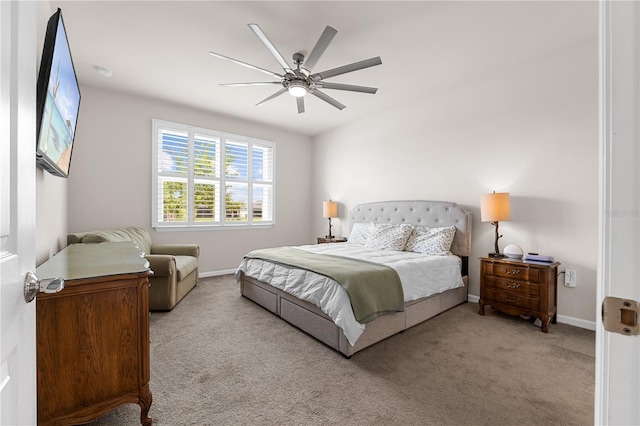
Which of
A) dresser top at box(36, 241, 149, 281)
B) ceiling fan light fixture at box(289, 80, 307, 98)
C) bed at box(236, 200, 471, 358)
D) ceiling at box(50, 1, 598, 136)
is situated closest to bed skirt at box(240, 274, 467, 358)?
bed at box(236, 200, 471, 358)

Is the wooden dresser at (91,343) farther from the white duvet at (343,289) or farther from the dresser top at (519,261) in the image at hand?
the dresser top at (519,261)

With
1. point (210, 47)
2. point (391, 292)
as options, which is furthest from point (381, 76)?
point (391, 292)

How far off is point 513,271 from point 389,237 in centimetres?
147

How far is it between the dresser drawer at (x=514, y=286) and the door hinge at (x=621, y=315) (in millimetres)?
2829

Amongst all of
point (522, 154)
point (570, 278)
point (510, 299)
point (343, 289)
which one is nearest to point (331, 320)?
point (343, 289)

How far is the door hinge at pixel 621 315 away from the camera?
456mm

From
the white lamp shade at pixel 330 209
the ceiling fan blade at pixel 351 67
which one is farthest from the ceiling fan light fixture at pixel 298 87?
the white lamp shade at pixel 330 209

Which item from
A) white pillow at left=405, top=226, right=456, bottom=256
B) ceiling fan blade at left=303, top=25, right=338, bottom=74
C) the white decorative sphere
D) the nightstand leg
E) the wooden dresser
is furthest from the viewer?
white pillow at left=405, top=226, right=456, bottom=256

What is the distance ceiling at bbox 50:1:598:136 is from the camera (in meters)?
2.31

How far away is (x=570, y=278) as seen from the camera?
2871mm

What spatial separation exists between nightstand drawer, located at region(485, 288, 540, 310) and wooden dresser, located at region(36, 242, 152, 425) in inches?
126

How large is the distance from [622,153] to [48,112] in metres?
2.30

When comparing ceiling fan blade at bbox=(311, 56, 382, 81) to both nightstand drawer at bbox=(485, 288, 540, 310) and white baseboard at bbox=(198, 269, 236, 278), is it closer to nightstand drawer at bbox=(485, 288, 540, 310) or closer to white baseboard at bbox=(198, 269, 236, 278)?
nightstand drawer at bbox=(485, 288, 540, 310)

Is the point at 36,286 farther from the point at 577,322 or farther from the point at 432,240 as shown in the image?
the point at 577,322
